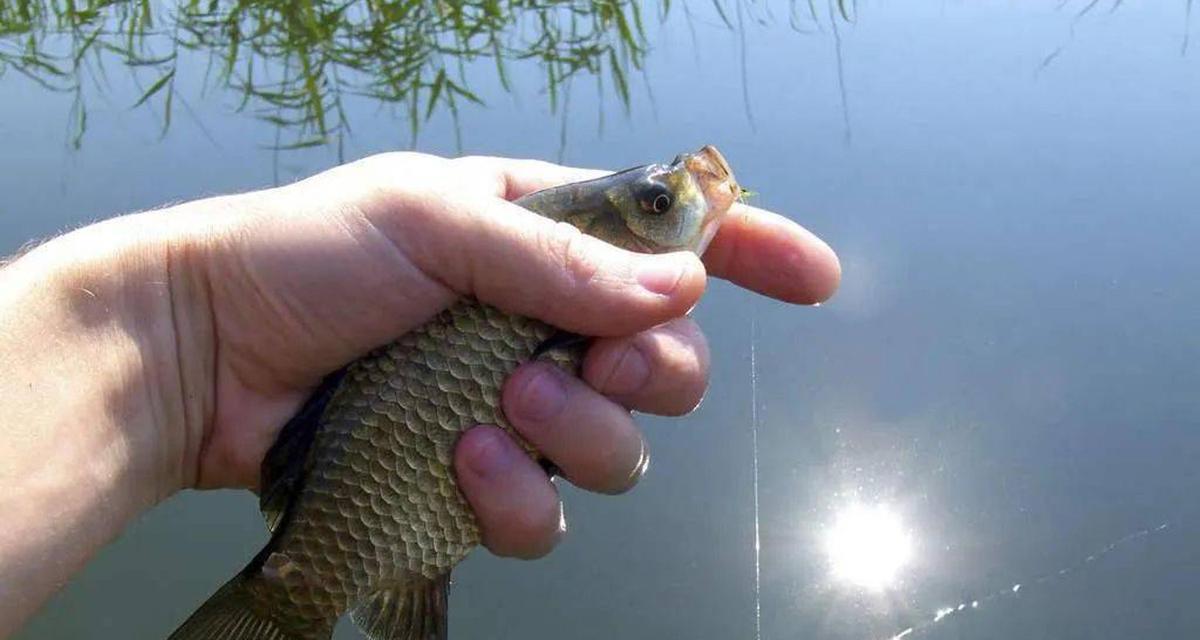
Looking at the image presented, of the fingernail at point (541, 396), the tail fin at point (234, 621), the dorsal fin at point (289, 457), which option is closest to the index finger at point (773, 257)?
the fingernail at point (541, 396)

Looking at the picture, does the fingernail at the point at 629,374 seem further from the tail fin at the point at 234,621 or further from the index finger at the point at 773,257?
the tail fin at the point at 234,621

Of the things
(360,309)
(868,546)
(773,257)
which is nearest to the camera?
(360,309)

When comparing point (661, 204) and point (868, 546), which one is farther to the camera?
point (868, 546)

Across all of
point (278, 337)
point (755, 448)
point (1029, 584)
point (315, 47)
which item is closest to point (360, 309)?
point (278, 337)

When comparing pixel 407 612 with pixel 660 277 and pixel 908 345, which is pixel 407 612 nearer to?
pixel 660 277

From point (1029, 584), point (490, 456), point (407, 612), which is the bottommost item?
point (1029, 584)

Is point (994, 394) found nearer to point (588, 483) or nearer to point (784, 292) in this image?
point (784, 292)
